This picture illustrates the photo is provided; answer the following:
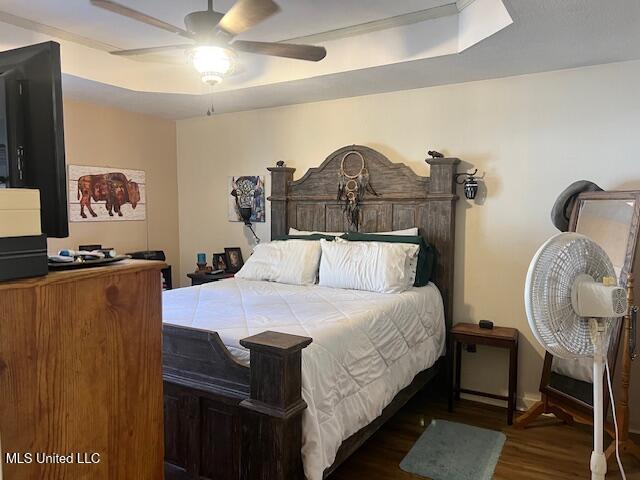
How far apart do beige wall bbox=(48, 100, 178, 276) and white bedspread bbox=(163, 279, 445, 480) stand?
1.45 m

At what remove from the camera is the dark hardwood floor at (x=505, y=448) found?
2.48 metres

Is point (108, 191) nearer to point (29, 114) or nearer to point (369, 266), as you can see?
point (369, 266)

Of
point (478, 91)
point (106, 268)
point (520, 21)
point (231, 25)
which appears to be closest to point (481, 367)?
point (478, 91)

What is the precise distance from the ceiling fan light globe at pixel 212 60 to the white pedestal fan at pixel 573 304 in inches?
71.4

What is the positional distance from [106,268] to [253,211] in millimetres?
3549

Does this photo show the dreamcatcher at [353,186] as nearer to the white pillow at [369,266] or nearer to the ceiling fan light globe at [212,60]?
the white pillow at [369,266]

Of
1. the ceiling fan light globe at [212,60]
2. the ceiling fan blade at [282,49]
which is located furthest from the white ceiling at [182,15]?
the ceiling fan light globe at [212,60]

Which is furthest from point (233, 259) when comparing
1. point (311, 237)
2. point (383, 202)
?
point (383, 202)

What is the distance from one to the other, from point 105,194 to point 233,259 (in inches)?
49.9

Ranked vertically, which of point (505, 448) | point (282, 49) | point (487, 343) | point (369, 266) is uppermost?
point (282, 49)

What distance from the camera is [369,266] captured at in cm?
322

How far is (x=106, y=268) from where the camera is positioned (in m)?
0.94

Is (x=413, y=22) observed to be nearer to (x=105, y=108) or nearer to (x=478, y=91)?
(x=478, y=91)

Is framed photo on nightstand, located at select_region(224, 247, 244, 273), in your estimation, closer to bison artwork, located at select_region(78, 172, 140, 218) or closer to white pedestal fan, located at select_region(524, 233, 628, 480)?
bison artwork, located at select_region(78, 172, 140, 218)
